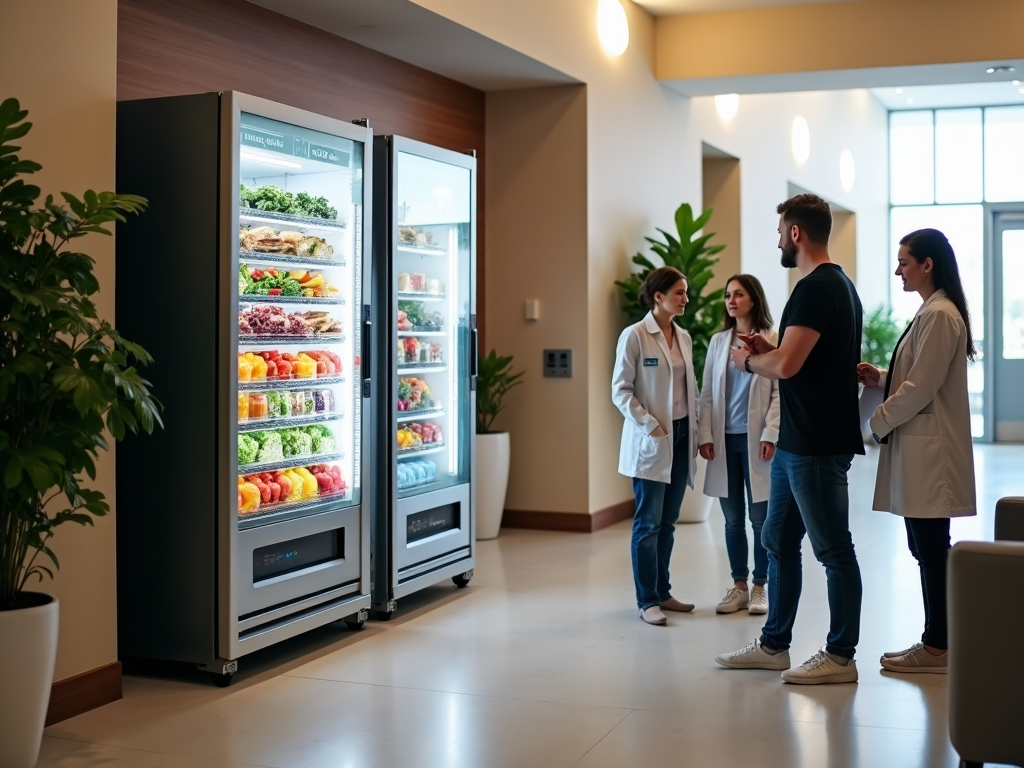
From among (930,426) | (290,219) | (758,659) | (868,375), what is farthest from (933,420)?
(290,219)

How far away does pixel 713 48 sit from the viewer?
26.1 feet

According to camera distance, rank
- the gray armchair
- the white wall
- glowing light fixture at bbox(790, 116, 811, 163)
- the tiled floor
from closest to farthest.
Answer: the gray armchair
the tiled floor
the white wall
glowing light fixture at bbox(790, 116, 811, 163)

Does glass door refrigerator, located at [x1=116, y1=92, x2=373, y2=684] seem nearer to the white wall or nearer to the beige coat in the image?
the white wall

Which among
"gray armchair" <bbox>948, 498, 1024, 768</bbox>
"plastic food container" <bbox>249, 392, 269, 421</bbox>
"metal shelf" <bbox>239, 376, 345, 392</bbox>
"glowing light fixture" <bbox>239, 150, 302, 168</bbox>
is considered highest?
"glowing light fixture" <bbox>239, 150, 302, 168</bbox>

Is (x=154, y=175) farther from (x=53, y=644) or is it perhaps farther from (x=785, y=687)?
(x=785, y=687)

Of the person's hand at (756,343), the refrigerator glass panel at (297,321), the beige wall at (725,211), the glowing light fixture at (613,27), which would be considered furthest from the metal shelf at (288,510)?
the beige wall at (725,211)

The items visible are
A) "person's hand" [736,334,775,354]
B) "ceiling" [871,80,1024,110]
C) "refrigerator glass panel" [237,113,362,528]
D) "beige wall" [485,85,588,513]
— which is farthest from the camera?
"ceiling" [871,80,1024,110]

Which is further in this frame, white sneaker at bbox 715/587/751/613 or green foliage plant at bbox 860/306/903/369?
green foliage plant at bbox 860/306/903/369

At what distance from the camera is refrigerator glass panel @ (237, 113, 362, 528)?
4215mm

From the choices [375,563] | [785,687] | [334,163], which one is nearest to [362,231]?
[334,163]

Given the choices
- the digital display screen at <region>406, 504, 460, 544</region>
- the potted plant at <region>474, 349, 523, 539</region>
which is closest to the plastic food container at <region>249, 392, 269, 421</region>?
the digital display screen at <region>406, 504, 460, 544</region>

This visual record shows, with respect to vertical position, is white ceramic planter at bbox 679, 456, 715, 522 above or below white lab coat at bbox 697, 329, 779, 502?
below

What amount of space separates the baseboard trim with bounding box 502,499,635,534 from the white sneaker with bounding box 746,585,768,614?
2203mm

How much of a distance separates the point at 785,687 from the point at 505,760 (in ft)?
3.87
